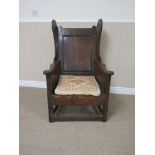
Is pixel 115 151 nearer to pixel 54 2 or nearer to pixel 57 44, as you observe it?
pixel 57 44

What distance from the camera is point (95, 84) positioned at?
2.27m

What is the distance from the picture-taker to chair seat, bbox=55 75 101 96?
7.06 feet

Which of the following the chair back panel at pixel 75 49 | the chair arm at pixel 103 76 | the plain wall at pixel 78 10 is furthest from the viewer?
the plain wall at pixel 78 10

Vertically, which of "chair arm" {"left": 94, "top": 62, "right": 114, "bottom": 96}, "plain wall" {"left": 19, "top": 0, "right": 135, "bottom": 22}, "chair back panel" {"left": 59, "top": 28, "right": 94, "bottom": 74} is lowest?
"chair arm" {"left": 94, "top": 62, "right": 114, "bottom": 96}

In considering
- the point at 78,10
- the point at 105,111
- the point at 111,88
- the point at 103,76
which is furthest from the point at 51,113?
the point at 78,10

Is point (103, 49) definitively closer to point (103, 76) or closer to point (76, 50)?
point (76, 50)

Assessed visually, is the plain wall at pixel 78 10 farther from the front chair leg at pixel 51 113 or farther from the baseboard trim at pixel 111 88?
the front chair leg at pixel 51 113

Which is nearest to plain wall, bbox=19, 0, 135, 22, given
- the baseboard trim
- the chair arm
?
the chair arm

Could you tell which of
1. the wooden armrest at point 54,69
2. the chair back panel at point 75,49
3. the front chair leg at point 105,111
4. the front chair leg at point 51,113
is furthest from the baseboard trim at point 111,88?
the front chair leg at point 51,113

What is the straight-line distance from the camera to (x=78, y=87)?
220cm

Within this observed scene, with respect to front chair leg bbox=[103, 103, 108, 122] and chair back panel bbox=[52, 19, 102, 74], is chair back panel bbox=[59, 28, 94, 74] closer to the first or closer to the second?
chair back panel bbox=[52, 19, 102, 74]

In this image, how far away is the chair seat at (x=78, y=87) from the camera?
7.06 ft
